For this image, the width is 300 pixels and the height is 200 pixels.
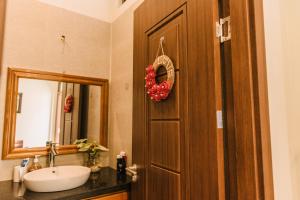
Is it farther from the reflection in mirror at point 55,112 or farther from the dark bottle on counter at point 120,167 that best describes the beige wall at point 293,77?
the reflection in mirror at point 55,112

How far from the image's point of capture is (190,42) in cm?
88

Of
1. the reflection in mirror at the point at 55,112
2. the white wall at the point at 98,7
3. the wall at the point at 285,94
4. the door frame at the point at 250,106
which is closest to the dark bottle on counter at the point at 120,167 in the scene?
the reflection in mirror at the point at 55,112

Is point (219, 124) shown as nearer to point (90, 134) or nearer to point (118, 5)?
point (90, 134)

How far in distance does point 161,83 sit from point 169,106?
0.45ft

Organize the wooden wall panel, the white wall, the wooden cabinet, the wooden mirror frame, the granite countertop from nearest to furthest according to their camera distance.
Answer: the wooden wall panel
the granite countertop
the wooden cabinet
the wooden mirror frame
the white wall

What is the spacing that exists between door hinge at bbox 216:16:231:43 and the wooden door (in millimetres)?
26

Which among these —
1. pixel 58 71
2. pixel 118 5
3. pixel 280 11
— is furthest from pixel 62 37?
pixel 280 11

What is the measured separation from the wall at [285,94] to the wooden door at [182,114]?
17 centimetres

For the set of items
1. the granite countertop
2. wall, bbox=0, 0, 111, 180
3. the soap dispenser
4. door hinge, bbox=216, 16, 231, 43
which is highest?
→ wall, bbox=0, 0, 111, 180

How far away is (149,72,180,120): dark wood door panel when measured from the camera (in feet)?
3.07

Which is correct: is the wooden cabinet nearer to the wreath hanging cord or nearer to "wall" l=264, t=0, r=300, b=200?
the wreath hanging cord

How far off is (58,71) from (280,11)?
1.69 metres

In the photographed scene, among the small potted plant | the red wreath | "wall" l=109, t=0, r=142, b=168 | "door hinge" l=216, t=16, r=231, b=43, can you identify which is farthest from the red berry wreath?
the small potted plant

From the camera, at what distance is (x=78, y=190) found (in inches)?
51.7
